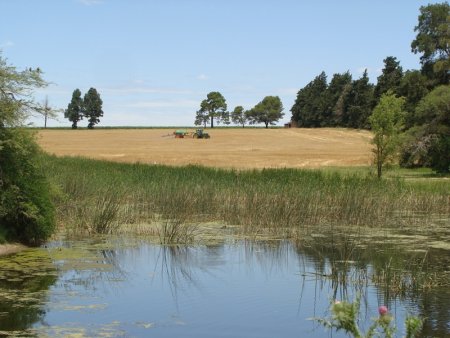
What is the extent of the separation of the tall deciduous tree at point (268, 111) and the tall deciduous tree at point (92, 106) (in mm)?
37091

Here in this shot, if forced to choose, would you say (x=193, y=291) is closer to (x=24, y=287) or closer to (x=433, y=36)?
(x=24, y=287)

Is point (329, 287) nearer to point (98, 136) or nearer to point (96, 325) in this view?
point (96, 325)

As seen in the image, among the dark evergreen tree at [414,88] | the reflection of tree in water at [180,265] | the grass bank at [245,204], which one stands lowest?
the reflection of tree in water at [180,265]

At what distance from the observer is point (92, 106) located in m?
128

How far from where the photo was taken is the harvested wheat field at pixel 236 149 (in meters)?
55.8

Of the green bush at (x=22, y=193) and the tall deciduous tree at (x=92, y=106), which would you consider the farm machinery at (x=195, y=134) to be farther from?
the green bush at (x=22, y=193)

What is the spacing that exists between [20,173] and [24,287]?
4523 mm

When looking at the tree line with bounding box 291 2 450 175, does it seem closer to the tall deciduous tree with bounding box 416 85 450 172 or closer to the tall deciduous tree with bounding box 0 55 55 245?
the tall deciduous tree with bounding box 416 85 450 172

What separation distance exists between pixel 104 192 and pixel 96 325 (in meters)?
11.9

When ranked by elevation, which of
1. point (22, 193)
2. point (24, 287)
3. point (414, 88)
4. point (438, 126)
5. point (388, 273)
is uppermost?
point (414, 88)

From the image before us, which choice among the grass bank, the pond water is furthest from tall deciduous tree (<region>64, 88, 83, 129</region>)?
the pond water

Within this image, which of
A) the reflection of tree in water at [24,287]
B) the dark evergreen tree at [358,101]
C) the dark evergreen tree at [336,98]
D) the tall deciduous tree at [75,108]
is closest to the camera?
the reflection of tree in water at [24,287]

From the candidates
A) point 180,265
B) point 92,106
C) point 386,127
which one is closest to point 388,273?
point 180,265

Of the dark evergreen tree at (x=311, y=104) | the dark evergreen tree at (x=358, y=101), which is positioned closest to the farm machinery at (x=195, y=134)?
the dark evergreen tree at (x=358, y=101)
